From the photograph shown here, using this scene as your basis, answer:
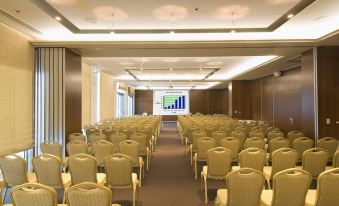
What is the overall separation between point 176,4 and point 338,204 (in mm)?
4450

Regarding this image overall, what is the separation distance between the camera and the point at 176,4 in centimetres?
611

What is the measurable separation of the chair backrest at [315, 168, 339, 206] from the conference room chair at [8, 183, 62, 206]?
3010mm

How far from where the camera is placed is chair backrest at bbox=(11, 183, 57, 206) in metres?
3.04

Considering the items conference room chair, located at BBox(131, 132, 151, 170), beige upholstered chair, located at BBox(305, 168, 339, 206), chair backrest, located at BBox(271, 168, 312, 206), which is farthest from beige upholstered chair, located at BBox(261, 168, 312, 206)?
conference room chair, located at BBox(131, 132, 151, 170)

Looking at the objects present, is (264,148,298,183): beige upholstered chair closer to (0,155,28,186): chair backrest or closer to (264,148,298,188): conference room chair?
(264,148,298,188): conference room chair

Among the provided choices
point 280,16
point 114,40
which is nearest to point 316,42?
point 280,16

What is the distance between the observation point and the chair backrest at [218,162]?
18.6 feet

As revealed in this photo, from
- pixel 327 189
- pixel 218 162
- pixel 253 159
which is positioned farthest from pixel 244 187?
pixel 218 162

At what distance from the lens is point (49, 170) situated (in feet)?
16.3

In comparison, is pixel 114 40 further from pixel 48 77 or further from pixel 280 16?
pixel 280 16

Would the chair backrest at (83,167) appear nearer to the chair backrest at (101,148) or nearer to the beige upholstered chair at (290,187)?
the chair backrest at (101,148)

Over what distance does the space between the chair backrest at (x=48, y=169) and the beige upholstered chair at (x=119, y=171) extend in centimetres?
77

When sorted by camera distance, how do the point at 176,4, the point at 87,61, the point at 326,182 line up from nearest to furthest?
the point at 326,182 → the point at 176,4 → the point at 87,61

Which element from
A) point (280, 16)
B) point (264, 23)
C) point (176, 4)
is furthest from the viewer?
point (264, 23)
